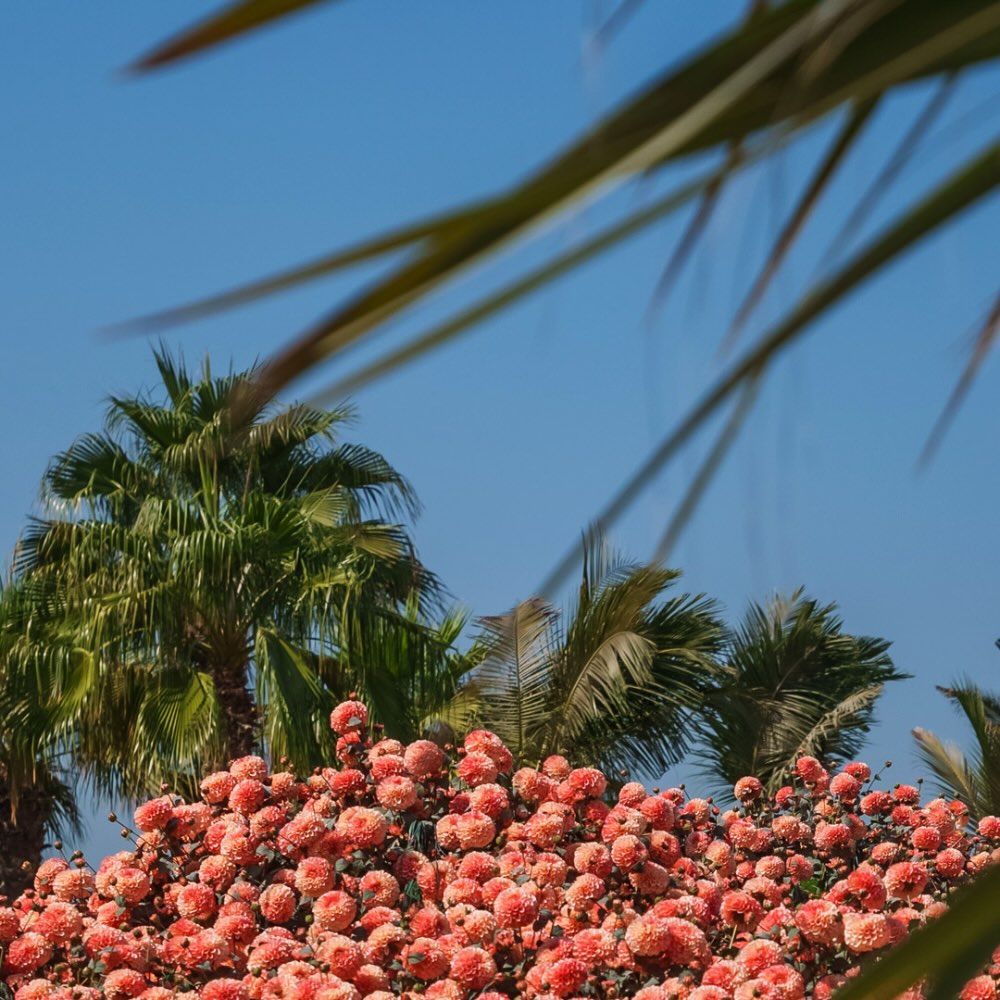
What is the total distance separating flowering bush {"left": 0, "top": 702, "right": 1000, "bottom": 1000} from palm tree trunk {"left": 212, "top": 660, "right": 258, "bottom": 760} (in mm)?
4883

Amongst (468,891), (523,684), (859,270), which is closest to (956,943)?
(859,270)

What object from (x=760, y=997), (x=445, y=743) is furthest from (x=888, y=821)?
(x=760, y=997)

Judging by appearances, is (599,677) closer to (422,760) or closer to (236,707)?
(236,707)

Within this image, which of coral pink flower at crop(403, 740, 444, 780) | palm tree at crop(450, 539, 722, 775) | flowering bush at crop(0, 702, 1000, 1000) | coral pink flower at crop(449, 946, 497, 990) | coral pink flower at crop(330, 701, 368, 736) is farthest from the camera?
palm tree at crop(450, 539, 722, 775)

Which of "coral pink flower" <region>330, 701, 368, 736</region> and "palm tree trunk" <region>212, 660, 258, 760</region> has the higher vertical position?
"palm tree trunk" <region>212, 660, 258, 760</region>

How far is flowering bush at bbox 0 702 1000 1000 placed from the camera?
4.88m

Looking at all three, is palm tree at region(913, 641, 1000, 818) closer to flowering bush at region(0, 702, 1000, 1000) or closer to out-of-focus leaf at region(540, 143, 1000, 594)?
flowering bush at region(0, 702, 1000, 1000)

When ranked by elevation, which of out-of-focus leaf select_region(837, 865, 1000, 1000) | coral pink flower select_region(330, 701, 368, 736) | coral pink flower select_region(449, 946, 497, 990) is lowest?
out-of-focus leaf select_region(837, 865, 1000, 1000)

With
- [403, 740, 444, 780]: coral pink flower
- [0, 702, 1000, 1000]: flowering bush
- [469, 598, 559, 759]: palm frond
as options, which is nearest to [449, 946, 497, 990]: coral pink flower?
[0, 702, 1000, 1000]: flowering bush

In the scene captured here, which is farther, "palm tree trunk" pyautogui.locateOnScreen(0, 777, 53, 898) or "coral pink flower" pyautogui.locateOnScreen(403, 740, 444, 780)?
"palm tree trunk" pyautogui.locateOnScreen(0, 777, 53, 898)

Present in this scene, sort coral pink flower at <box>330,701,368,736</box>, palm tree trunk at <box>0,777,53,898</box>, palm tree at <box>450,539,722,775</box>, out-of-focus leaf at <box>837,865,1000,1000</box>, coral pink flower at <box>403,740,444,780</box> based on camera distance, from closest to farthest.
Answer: out-of-focus leaf at <box>837,865,1000,1000</box> < coral pink flower at <box>403,740,444,780</box> < coral pink flower at <box>330,701,368,736</box> < palm tree at <box>450,539,722,775</box> < palm tree trunk at <box>0,777,53,898</box>

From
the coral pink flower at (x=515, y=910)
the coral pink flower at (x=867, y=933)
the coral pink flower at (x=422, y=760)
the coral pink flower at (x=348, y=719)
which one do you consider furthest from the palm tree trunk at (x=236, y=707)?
the coral pink flower at (x=867, y=933)

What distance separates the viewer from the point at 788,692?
15.7 m

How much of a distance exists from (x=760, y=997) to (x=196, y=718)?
7330 millimetres
